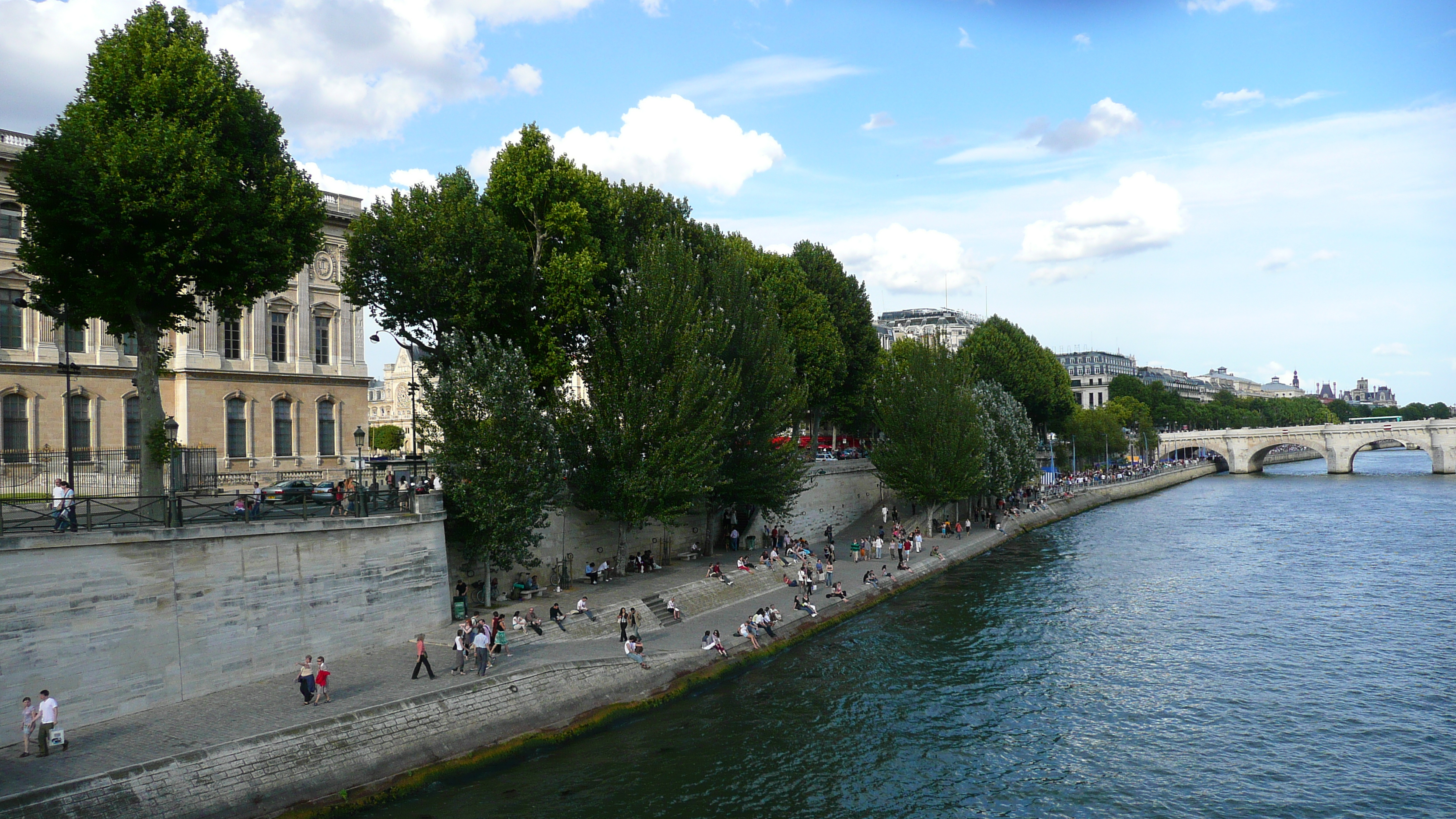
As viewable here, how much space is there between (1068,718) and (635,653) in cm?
1369

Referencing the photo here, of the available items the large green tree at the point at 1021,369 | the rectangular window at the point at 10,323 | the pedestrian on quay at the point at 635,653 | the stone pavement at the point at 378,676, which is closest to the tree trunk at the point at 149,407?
the stone pavement at the point at 378,676

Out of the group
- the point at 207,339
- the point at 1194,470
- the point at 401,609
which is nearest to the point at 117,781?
the point at 401,609

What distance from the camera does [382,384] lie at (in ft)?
567

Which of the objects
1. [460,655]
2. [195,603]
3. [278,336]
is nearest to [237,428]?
[278,336]

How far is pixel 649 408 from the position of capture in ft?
126

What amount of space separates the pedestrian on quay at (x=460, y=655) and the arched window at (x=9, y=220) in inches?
1111

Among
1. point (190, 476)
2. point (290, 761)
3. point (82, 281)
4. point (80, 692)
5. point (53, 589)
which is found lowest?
point (290, 761)

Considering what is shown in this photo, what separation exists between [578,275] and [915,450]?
1172 inches

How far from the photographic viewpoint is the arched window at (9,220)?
3706 cm

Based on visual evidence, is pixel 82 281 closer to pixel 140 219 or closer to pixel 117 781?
pixel 140 219

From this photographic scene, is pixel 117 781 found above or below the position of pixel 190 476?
below

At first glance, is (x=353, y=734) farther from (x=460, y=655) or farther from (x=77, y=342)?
(x=77, y=342)

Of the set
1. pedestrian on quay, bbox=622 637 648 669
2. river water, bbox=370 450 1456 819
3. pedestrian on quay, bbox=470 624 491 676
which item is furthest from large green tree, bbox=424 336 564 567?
river water, bbox=370 450 1456 819

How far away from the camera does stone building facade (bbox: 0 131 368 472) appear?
37500 mm
